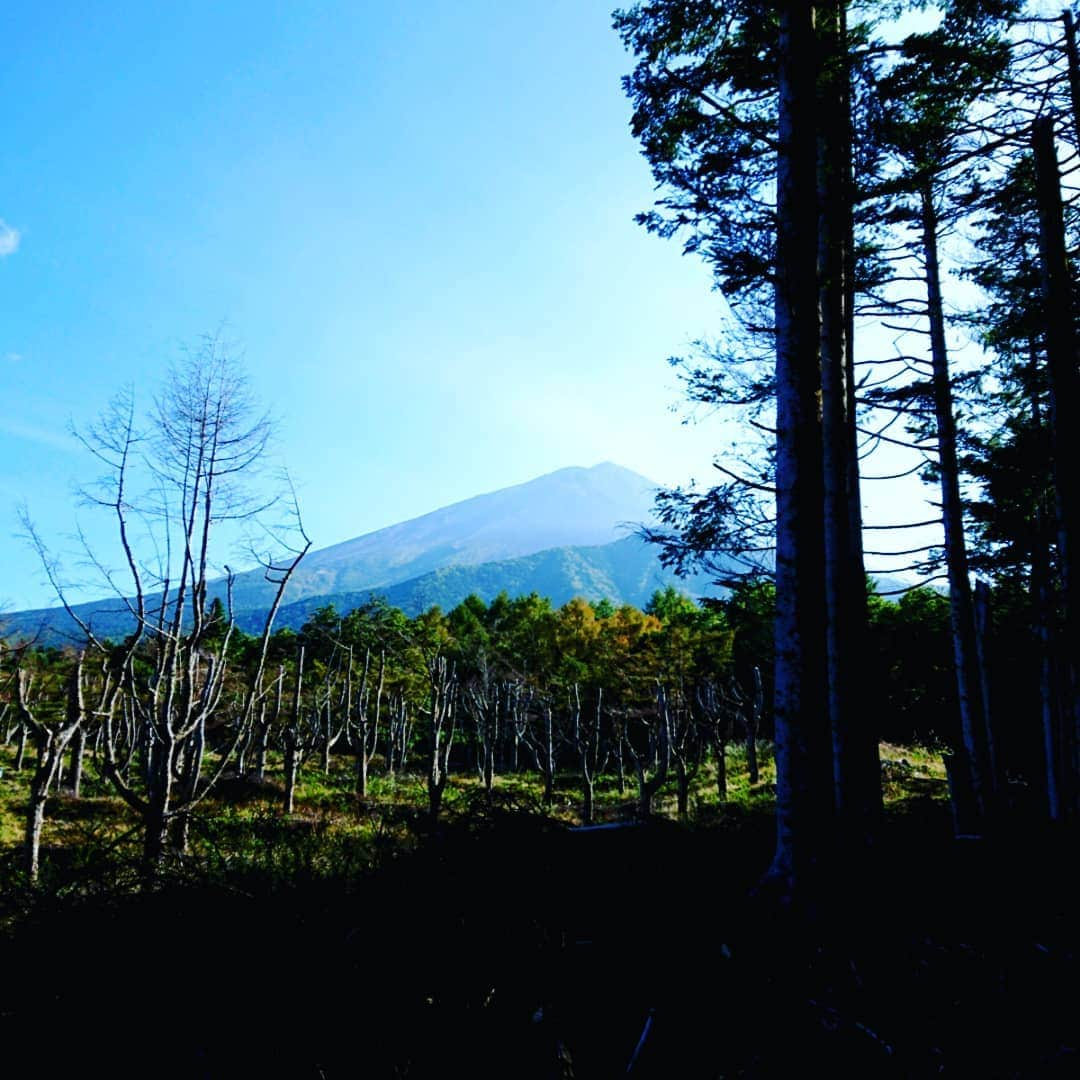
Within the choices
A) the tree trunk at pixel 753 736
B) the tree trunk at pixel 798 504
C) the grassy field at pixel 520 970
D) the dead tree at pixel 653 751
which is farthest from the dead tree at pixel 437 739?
the tree trunk at pixel 753 736

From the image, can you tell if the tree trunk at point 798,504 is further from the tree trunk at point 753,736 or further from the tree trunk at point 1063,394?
the tree trunk at point 753,736

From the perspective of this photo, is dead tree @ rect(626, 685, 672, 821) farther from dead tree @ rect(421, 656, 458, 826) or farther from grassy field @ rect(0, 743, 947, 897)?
dead tree @ rect(421, 656, 458, 826)

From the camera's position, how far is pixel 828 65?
661cm

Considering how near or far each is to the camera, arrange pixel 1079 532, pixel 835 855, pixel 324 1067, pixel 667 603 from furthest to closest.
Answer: pixel 667 603 < pixel 1079 532 < pixel 835 855 < pixel 324 1067

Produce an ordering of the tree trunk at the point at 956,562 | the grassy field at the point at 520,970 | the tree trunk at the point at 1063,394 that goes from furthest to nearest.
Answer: the tree trunk at the point at 956,562 < the tree trunk at the point at 1063,394 < the grassy field at the point at 520,970

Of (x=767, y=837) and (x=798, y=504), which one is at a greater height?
(x=798, y=504)

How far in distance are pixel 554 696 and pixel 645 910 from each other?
1248 inches

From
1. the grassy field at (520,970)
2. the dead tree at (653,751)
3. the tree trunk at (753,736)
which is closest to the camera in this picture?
the grassy field at (520,970)

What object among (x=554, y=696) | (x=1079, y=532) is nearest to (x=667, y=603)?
(x=554, y=696)

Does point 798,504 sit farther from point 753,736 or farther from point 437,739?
point 753,736

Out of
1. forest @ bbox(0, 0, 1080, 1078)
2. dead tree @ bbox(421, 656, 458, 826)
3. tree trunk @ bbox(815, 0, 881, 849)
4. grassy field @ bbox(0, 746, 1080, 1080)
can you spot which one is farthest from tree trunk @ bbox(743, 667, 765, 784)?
grassy field @ bbox(0, 746, 1080, 1080)

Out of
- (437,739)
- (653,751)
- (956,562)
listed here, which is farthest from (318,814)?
(956,562)

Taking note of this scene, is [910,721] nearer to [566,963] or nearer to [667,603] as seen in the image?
[566,963]

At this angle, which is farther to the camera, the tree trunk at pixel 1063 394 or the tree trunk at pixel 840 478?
the tree trunk at pixel 1063 394
